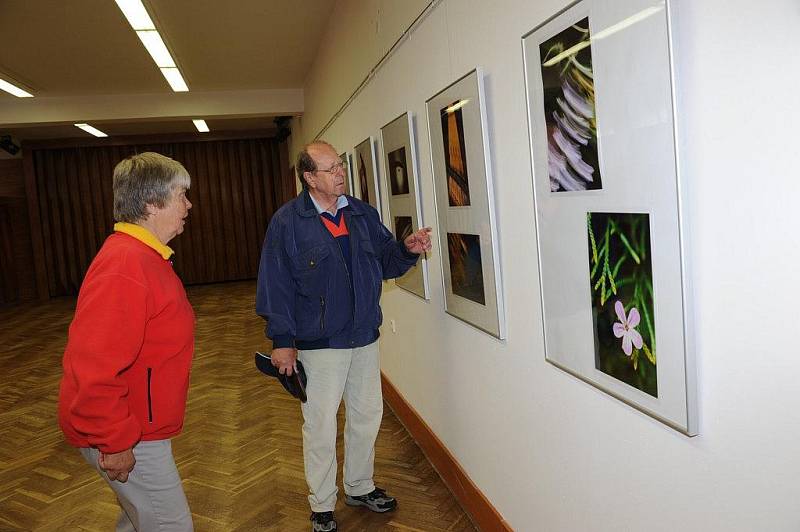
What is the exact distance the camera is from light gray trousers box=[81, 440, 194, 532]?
198 cm

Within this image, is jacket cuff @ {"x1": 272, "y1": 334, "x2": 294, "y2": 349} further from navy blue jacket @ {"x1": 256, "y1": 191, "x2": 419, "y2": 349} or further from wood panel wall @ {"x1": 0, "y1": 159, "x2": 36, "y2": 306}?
wood panel wall @ {"x1": 0, "y1": 159, "x2": 36, "y2": 306}

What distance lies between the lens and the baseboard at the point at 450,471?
3.06 m

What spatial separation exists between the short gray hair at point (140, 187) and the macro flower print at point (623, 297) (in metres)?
1.32

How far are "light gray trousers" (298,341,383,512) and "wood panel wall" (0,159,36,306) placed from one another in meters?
14.4

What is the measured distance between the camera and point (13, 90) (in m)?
9.60

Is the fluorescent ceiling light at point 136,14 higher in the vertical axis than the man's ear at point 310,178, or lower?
higher

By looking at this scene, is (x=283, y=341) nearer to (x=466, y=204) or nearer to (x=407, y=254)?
(x=407, y=254)

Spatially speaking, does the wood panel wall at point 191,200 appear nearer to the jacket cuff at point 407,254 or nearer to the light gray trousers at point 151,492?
the jacket cuff at point 407,254

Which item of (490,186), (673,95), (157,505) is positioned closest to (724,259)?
(673,95)

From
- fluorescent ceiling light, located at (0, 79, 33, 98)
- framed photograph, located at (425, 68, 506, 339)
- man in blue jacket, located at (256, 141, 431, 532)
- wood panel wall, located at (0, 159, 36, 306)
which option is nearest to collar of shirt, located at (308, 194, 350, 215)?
man in blue jacket, located at (256, 141, 431, 532)

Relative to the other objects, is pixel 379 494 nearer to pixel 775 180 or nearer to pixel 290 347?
pixel 290 347

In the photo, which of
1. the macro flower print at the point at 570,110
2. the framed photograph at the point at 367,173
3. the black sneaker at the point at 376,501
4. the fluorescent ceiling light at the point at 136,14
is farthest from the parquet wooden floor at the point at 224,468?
the fluorescent ceiling light at the point at 136,14

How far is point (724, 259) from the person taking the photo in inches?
55.2

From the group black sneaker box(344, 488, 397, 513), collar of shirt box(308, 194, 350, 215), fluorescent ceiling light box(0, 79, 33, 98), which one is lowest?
black sneaker box(344, 488, 397, 513)
